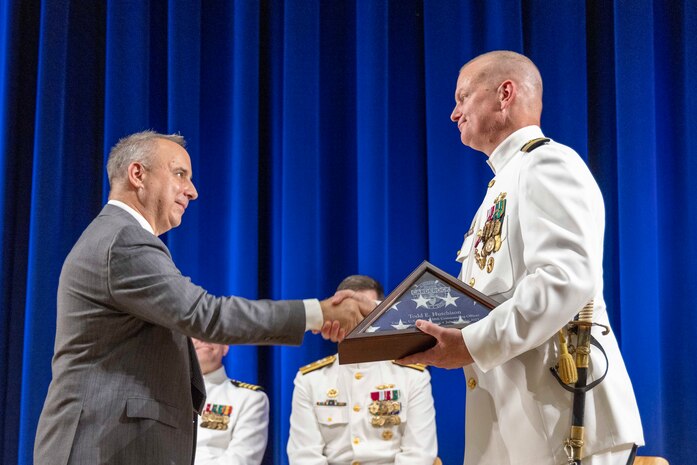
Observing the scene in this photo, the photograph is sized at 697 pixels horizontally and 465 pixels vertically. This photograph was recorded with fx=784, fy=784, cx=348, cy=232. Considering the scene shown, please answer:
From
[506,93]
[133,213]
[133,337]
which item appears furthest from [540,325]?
[133,213]

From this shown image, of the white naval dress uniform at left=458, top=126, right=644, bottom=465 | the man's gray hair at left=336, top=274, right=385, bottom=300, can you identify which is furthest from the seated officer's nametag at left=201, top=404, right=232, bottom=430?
the white naval dress uniform at left=458, top=126, right=644, bottom=465

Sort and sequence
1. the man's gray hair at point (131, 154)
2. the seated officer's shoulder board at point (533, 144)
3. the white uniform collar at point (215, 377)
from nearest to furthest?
1. the seated officer's shoulder board at point (533, 144)
2. the man's gray hair at point (131, 154)
3. the white uniform collar at point (215, 377)

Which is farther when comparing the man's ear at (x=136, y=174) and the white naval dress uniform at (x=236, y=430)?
the white naval dress uniform at (x=236, y=430)

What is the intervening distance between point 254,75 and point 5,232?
4.96ft

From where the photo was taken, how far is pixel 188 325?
6.42ft

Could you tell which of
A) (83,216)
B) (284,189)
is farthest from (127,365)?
(83,216)

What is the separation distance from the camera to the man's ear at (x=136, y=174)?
7.70 ft

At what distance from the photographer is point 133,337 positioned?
205cm

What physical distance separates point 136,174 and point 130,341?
562 mm

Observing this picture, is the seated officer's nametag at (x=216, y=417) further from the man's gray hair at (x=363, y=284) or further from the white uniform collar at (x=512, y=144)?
the white uniform collar at (x=512, y=144)

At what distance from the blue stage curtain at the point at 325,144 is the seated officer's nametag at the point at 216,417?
329 mm

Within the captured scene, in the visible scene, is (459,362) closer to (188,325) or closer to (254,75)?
(188,325)

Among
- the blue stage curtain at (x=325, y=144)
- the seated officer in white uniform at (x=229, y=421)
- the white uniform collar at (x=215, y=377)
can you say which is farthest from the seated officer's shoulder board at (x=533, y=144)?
the white uniform collar at (x=215, y=377)

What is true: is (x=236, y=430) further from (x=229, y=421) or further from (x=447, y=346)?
(x=447, y=346)
